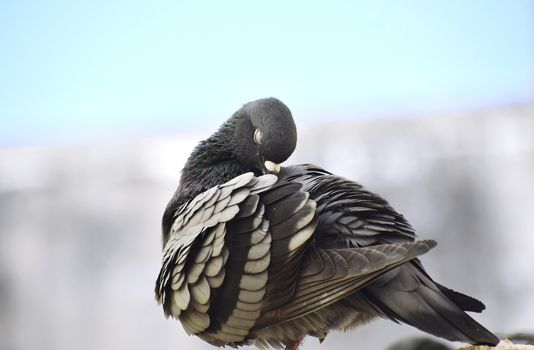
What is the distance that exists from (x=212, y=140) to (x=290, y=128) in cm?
32

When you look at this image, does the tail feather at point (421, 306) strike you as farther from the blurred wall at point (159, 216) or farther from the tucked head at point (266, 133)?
the blurred wall at point (159, 216)

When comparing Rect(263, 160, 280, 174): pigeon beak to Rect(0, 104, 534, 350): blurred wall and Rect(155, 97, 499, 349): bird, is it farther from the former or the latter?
Rect(0, 104, 534, 350): blurred wall

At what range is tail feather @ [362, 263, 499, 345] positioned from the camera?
163 centimetres

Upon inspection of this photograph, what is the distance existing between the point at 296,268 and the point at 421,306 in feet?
0.96

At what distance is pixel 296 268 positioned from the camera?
5.75 ft

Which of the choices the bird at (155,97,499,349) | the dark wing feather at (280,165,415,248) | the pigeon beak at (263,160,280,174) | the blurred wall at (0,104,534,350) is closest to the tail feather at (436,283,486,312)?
the bird at (155,97,499,349)

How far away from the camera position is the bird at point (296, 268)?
66.3 inches

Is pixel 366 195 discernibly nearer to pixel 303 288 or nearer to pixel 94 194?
pixel 303 288

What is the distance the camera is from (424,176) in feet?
13.1

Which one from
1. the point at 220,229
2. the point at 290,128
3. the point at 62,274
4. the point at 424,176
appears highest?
Result: the point at 290,128

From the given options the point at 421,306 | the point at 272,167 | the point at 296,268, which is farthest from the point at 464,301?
the point at 272,167

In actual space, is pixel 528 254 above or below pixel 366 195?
below

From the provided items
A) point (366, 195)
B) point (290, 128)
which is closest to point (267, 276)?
point (366, 195)

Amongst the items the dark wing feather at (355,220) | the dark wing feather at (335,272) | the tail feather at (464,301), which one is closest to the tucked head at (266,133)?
the dark wing feather at (355,220)
